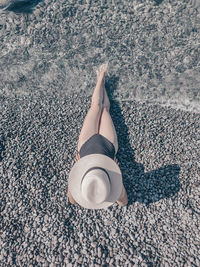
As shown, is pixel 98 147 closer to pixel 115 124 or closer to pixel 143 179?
pixel 143 179

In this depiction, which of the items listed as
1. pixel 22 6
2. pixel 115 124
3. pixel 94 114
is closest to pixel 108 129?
pixel 94 114

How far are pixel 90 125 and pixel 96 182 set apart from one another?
2145 millimetres

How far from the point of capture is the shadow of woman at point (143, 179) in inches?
209

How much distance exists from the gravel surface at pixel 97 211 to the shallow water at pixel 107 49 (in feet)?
2.13

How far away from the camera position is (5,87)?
23.8ft

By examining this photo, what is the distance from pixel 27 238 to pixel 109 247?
174 centimetres

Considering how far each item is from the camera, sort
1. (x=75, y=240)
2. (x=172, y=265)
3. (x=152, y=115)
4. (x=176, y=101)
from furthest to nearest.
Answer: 1. (x=176, y=101)
2. (x=152, y=115)
3. (x=75, y=240)
4. (x=172, y=265)

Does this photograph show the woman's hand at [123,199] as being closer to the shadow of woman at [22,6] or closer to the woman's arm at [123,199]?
the woman's arm at [123,199]

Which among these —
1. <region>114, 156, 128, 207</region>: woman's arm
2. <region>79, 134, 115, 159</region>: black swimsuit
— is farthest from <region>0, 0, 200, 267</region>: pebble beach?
<region>79, 134, 115, 159</region>: black swimsuit

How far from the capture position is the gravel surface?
185 inches

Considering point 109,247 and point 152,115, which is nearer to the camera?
point 109,247

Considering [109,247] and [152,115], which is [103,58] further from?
[109,247]

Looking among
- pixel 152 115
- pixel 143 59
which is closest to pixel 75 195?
pixel 152 115

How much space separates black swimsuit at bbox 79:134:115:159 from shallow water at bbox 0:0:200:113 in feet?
7.02
